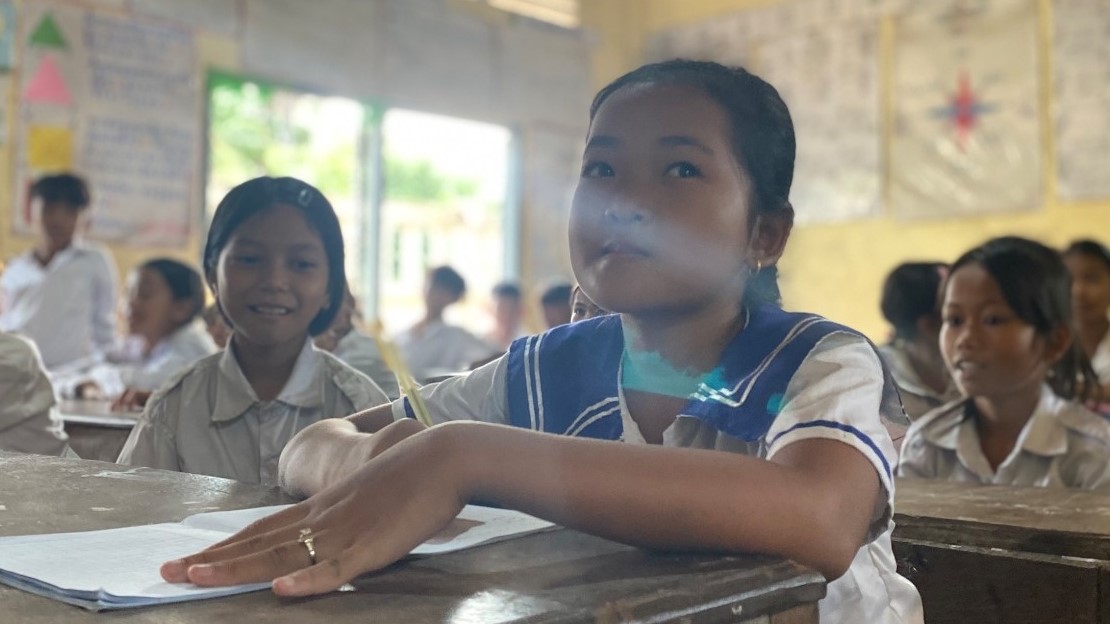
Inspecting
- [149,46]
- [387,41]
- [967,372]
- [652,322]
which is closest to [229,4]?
[149,46]

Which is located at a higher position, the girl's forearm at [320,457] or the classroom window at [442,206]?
the classroom window at [442,206]

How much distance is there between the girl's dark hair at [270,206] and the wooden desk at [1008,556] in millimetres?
947

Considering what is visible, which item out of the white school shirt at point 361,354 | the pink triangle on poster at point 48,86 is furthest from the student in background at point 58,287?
the white school shirt at point 361,354

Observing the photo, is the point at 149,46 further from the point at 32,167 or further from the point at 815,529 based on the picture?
the point at 815,529

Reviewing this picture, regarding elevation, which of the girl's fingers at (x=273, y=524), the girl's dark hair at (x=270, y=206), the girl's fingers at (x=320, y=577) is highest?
the girl's dark hair at (x=270, y=206)

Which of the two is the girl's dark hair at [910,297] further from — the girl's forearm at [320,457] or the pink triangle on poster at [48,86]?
the pink triangle on poster at [48,86]

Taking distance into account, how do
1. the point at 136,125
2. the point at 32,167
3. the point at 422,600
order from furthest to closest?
the point at 136,125 < the point at 32,167 < the point at 422,600

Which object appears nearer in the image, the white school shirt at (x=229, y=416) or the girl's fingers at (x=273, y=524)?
the girl's fingers at (x=273, y=524)

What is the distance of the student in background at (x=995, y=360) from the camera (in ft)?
6.41

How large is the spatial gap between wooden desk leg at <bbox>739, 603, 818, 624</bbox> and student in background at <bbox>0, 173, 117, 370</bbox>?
152 inches

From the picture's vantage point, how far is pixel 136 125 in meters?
4.55

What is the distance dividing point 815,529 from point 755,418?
0.59ft

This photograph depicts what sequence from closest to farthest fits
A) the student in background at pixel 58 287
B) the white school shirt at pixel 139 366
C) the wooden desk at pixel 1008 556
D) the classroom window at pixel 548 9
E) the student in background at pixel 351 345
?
the wooden desk at pixel 1008 556
the student in background at pixel 351 345
the white school shirt at pixel 139 366
the student in background at pixel 58 287
the classroom window at pixel 548 9

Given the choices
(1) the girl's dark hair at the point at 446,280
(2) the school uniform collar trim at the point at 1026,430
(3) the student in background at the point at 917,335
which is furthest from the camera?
(1) the girl's dark hair at the point at 446,280
